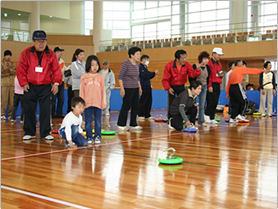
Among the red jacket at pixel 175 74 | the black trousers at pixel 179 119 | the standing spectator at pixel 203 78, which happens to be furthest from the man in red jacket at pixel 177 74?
the black trousers at pixel 179 119

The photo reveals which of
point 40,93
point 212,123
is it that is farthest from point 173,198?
point 212,123

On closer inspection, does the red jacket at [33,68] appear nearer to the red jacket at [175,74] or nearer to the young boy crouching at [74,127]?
the young boy crouching at [74,127]

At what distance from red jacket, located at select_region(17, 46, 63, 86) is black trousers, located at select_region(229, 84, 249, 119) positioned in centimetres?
432

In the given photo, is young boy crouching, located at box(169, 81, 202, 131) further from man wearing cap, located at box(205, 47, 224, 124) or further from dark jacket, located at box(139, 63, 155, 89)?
dark jacket, located at box(139, 63, 155, 89)

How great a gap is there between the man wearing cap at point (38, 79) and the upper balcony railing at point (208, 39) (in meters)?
16.1

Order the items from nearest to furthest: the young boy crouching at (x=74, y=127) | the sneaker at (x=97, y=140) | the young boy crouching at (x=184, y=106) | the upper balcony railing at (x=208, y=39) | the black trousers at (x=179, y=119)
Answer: the young boy crouching at (x=74, y=127) < the sneaker at (x=97, y=140) < the young boy crouching at (x=184, y=106) < the black trousers at (x=179, y=119) < the upper balcony railing at (x=208, y=39)

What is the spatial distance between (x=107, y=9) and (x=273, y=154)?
93.3 feet

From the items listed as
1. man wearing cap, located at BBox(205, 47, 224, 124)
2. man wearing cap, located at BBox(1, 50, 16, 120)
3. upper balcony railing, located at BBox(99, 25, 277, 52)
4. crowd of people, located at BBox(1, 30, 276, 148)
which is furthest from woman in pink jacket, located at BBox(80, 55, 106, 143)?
upper balcony railing, located at BBox(99, 25, 277, 52)

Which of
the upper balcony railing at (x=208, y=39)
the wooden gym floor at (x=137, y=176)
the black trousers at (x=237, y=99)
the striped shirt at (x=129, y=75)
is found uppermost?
the upper balcony railing at (x=208, y=39)

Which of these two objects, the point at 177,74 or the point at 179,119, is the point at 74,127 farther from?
the point at 177,74

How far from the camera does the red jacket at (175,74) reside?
6895 millimetres

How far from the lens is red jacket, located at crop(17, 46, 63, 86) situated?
5012mm

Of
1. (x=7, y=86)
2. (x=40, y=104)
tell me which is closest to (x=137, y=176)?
(x=40, y=104)

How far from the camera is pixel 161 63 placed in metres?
22.4
